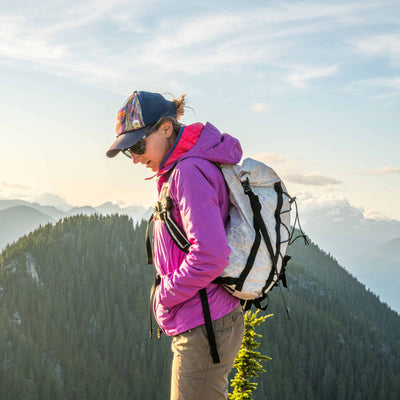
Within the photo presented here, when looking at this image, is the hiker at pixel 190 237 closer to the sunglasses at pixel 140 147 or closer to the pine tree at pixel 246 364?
the sunglasses at pixel 140 147

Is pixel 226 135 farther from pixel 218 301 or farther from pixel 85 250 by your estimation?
pixel 85 250

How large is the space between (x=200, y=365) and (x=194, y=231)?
3.66ft

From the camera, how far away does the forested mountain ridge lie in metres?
139

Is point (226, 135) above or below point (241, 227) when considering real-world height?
above

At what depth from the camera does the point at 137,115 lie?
427 cm

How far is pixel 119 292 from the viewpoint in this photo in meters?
174

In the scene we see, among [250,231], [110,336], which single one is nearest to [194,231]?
[250,231]

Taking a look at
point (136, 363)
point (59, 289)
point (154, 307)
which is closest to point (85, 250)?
point (59, 289)

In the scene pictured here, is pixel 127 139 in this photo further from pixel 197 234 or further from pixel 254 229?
pixel 254 229

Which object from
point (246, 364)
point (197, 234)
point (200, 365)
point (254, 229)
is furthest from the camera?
point (246, 364)

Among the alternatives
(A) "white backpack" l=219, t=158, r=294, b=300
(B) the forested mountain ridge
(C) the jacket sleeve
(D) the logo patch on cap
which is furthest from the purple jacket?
(B) the forested mountain ridge

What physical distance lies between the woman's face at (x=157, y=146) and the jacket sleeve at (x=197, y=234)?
0.43m

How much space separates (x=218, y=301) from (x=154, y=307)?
607 mm

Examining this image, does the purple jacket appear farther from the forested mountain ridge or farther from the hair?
the forested mountain ridge
